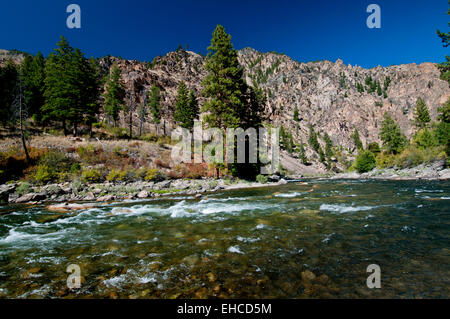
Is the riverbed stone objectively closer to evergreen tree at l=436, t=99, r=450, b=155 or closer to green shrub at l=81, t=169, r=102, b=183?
green shrub at l=81, t=169, r=102, b=183

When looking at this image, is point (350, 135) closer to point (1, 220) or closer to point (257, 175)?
point (257, 175)

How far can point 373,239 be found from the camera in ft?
19.8

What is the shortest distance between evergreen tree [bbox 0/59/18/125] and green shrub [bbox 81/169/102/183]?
22782 millimetres

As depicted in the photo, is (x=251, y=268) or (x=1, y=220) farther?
(x=1, y=220)

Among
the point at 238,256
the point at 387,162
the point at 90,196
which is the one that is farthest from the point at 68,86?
the point at 387,162

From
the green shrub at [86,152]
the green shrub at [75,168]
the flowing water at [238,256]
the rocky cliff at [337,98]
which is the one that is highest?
the rocky cliff at [337,98]

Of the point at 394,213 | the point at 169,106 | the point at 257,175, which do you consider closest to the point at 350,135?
the point at 169,106

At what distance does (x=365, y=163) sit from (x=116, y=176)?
60926mm

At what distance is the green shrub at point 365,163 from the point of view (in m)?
56.3

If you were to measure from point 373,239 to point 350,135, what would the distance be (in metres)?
177

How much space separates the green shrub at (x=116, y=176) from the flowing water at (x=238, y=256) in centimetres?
1530

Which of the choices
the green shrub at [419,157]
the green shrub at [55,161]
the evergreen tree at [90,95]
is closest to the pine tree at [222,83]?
the green shrub at [55,161]

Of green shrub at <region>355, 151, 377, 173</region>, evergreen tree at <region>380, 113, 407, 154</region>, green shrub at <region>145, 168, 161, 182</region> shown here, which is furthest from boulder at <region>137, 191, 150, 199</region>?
evergreen tree at <region>380, 113, 407, 154</region>

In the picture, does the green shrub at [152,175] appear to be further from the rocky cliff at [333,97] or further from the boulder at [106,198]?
the rocky cliff at [333,97]
